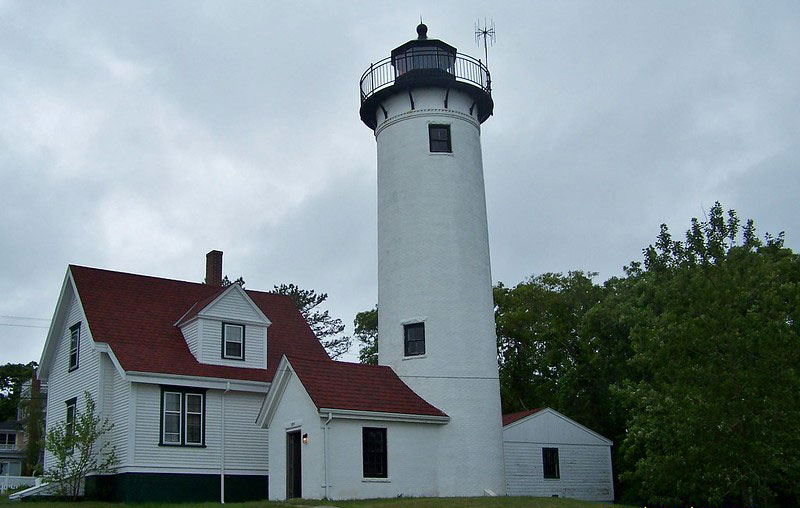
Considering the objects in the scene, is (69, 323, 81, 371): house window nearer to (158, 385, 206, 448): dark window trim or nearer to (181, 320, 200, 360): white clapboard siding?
(181, 320, 200, 360): white clapboard siding

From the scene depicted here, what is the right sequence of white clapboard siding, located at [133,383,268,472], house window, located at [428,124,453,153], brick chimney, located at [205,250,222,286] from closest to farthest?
white clapboard siding, located at [133,383,268,472]
house window, located at [428,124,453,153]
brick chimney, located at [205,250,222,286]

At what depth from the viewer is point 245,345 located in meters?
28.1

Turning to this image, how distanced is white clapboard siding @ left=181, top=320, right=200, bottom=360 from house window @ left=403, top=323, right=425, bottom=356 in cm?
652

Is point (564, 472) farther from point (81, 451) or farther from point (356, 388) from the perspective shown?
point (81, 451)

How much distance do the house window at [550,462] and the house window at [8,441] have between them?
5903cm

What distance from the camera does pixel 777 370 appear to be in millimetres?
19156

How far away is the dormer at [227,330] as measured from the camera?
88.8 feet

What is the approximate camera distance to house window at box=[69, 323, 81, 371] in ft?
90.8

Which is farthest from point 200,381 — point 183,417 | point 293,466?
point 293,466

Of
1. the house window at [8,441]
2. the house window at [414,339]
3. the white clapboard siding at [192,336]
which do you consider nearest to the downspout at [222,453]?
the white clapboard siding at [192,336]

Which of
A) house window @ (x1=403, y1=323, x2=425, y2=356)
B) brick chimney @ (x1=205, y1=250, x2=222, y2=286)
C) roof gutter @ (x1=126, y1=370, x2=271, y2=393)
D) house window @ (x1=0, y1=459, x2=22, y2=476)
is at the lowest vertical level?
house window @ (x1=0, y1=459, x2=22, y2=476)

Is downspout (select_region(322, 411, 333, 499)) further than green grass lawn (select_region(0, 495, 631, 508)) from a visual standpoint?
Yes

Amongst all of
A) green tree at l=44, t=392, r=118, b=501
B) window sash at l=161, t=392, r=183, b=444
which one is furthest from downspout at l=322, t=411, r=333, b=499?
green tree at l=44, t=392, r=118, b=501

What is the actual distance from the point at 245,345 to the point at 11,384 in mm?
47588
